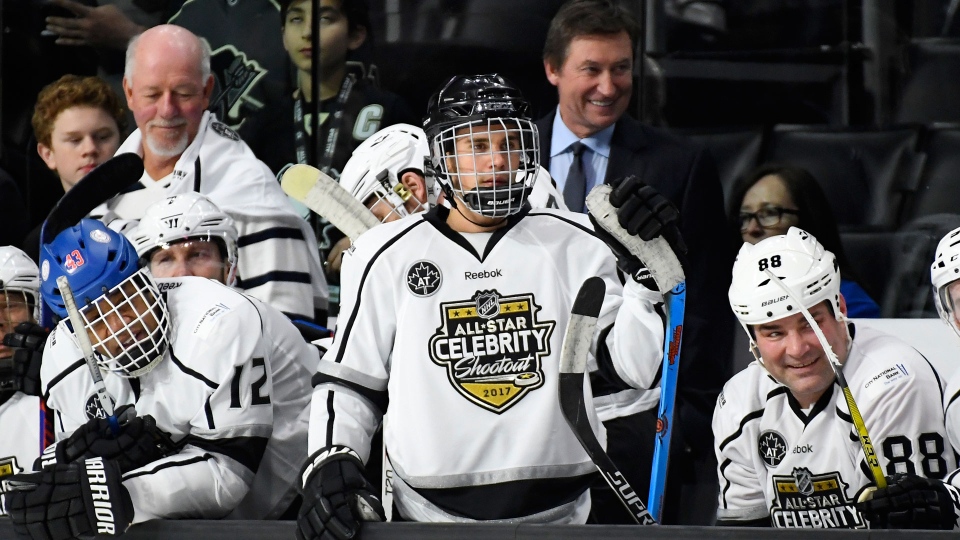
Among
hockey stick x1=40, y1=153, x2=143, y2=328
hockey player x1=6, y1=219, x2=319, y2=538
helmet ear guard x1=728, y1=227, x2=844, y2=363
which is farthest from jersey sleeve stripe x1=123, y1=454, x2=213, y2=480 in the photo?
helmet ear guard x1=728, y1=227, x2=844, y2=363

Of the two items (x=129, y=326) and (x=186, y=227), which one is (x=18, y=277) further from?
(x=129, y=326)

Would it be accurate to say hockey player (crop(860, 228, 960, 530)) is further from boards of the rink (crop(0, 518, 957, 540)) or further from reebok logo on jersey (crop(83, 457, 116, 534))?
reebok logo on jersey (crop(83, 457, 116, 534))

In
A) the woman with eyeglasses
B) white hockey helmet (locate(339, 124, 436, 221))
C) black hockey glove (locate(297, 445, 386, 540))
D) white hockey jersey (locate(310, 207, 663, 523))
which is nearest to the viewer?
black hockey glove (locate(297, 445, 386, 540))

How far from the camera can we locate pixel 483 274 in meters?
2.57

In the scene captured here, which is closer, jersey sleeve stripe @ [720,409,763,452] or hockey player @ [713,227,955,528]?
hockey player @ [713,227,955,528]

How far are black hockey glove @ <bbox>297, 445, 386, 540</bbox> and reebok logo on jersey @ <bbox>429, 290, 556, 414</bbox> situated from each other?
248mm

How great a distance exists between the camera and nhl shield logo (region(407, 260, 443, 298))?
2561 millimetres

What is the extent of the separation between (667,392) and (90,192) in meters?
1.34

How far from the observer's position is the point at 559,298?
256 cm

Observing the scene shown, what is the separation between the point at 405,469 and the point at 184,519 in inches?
18.1

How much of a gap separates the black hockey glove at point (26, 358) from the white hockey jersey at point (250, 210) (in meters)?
0.42

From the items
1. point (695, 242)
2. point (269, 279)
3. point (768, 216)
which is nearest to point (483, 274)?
point (695, 242)

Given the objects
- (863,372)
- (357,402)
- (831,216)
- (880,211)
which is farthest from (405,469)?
(880,211)

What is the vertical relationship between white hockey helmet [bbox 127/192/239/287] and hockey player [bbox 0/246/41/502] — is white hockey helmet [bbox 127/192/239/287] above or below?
above
